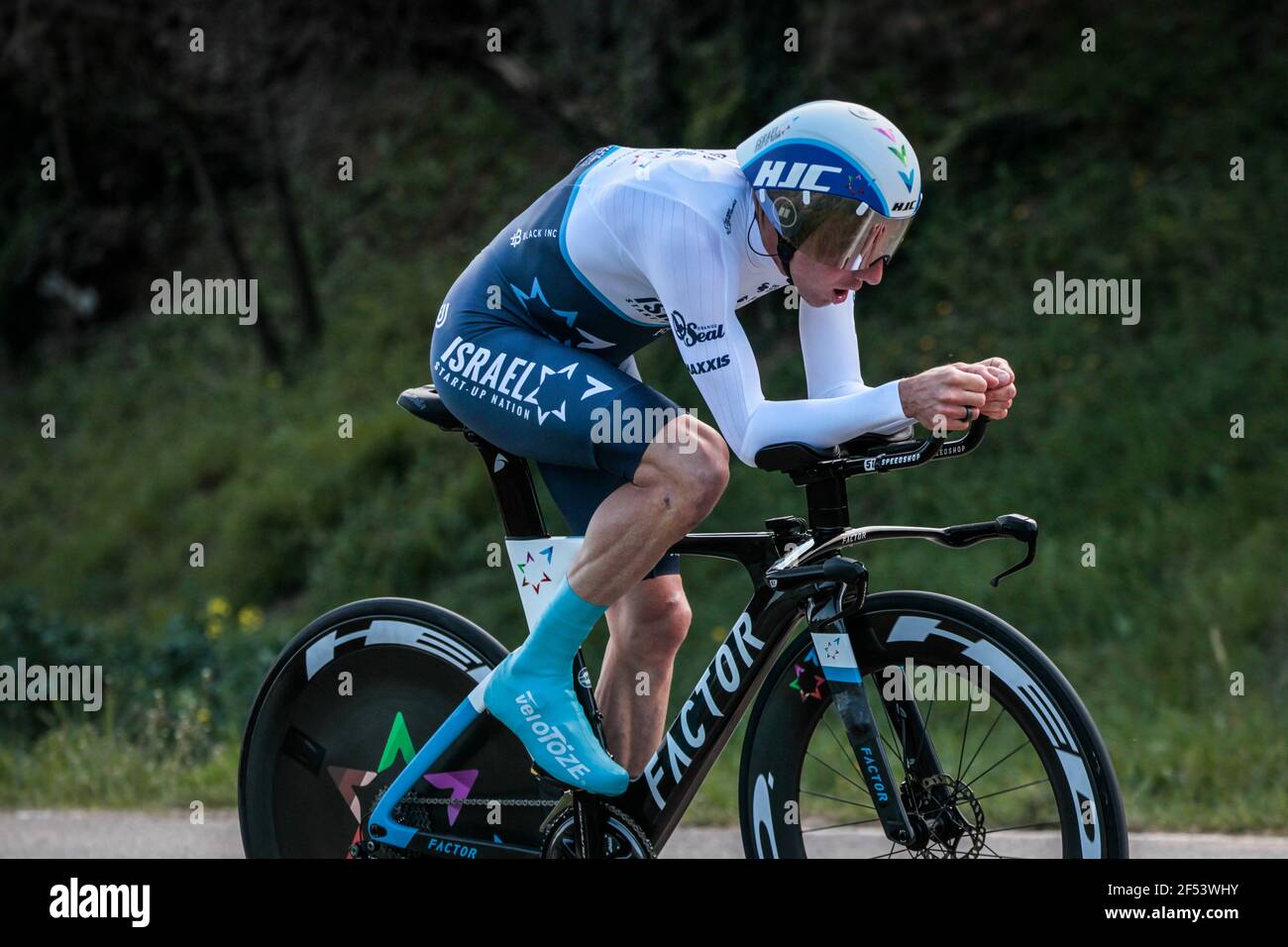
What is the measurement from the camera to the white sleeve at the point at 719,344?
3.05m

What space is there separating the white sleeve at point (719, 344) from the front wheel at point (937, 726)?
394 millimetres

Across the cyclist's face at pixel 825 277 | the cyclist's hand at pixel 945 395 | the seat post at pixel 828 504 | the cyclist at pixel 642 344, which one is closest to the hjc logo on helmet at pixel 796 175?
the cyclist at pixel 642 344

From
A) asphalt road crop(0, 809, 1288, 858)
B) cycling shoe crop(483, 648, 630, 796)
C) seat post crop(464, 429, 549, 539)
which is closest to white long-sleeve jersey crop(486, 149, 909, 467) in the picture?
seat post crop(464, 429, 549, 539)

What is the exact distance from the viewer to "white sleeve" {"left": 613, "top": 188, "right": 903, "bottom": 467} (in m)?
3.05

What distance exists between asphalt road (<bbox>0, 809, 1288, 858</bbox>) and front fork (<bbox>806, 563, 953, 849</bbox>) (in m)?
0.94

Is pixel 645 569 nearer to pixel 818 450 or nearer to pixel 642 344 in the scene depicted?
pixel 818 450

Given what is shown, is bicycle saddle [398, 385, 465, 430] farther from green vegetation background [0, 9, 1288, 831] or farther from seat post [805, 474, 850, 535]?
green vegetation background [0, 9, 1288, 831]

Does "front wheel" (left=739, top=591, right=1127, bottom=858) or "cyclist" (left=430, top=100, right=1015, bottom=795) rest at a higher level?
"cyclist" (left=430, top=100, right=1015, bottom=795)

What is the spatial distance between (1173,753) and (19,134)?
11566 mm

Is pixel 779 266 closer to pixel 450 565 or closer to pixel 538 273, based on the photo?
pixel 538 273

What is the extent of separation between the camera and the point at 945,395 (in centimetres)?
287

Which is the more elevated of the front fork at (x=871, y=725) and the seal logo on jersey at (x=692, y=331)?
the seal logo on jersey at (x=692, y=331)

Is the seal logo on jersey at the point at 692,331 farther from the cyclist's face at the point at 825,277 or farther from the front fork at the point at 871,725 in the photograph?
the front fork at the point at 871,725

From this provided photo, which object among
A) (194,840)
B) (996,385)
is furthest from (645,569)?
(194,840)
